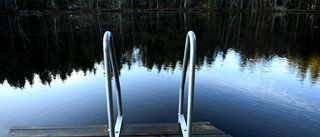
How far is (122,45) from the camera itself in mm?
24484

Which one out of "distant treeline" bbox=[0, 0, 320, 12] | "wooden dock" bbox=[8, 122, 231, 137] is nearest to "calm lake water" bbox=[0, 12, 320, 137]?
"wooden dock" bbox=[8, 122, 231, 137]

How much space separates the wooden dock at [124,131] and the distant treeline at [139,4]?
281 feet

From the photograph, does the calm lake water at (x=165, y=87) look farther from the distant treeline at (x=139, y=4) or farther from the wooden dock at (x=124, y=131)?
the distant treeline at (x=139, y=4)

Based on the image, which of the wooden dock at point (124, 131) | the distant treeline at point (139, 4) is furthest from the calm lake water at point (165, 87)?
the distant treeline at point (139, 4)

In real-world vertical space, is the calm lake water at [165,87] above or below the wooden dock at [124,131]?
below

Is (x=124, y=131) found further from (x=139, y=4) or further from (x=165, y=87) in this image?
(x=139, y=4)

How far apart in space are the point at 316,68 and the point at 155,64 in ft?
39.9

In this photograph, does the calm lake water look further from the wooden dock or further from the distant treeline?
the distant treeline

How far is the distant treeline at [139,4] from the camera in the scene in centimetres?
8025

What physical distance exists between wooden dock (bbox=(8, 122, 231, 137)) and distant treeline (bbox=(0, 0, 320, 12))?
85.7 m

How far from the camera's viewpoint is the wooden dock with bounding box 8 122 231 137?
201 inches

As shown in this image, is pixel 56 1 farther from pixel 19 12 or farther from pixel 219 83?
pixel 219 83

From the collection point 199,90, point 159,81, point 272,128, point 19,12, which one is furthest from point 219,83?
point 19,12

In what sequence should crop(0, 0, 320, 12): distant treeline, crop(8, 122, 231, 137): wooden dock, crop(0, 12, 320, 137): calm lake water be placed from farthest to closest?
crop(0, 0, 320, 12): distant treeline < crop(0, 12, 320, 137): calm lake water < crop(8, 122, 231, 137): wooden dock
